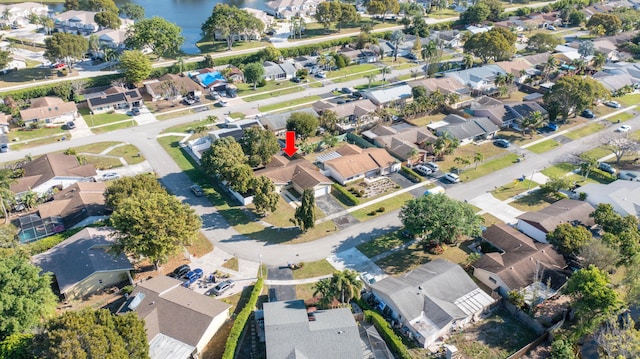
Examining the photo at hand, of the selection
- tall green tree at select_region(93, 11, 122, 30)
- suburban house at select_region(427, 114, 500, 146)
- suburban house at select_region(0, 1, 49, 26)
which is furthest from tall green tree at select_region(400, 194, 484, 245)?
suburban house at select_region(0, 1, 49, 26)

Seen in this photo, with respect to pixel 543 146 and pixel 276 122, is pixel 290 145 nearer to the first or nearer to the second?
pixel 276 122

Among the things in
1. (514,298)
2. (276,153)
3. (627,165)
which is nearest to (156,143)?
(276,153)

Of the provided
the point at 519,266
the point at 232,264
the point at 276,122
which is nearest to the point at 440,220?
the point at 519,266

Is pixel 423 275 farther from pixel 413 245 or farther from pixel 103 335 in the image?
pixel 103 335

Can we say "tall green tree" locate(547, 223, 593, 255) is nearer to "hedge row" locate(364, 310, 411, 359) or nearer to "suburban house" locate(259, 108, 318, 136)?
"hedge row" locate(364, 310, 411, 359)

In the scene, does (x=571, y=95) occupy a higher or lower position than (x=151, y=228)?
lower
